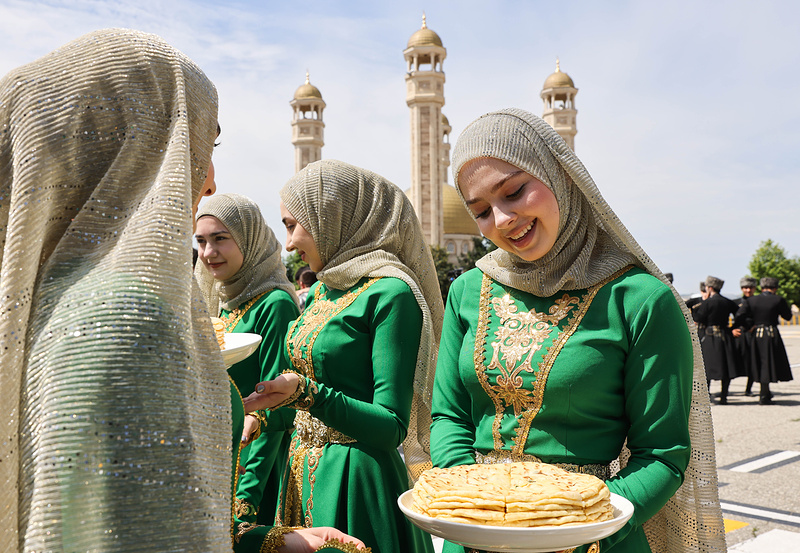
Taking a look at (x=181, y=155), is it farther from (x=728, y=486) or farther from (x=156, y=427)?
(x=728, y=486)

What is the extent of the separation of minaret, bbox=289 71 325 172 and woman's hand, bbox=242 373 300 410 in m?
43.8

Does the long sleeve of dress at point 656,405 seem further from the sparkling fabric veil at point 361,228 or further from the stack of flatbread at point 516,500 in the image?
the sparkling fabric veil at point 361,228

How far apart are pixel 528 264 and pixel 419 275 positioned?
2.80 ft

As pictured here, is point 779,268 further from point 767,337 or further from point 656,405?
point 656,405

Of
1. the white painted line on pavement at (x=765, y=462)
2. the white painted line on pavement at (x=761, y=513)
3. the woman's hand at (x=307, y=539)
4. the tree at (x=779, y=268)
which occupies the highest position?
the tree at (x=779, y=268)

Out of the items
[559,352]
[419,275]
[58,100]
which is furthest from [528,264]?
[58,100]

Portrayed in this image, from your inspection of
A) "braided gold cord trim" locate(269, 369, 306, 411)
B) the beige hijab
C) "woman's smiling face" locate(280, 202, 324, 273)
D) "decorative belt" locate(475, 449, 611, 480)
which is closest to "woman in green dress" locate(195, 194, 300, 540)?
the beige hijab

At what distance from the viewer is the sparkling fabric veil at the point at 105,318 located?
3.00ft

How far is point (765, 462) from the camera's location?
609cm

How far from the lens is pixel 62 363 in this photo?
92cm

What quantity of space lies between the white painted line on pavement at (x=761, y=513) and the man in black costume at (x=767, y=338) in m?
5.65

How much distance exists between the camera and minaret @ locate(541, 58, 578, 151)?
4512 centimetres

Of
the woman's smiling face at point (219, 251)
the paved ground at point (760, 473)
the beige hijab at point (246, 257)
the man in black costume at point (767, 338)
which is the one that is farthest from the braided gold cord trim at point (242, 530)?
the man in black costume at point (767, 338)

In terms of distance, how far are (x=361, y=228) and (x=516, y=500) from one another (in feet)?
4.92
